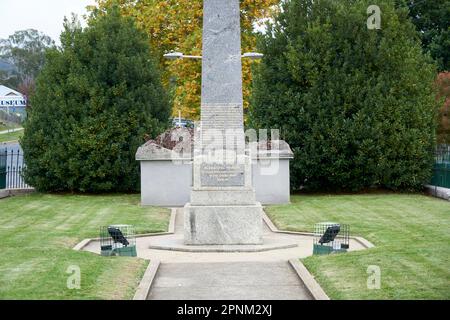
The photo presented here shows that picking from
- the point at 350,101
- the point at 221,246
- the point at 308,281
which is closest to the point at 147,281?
the point at 308,281

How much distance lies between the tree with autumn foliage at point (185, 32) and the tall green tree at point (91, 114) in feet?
24.1

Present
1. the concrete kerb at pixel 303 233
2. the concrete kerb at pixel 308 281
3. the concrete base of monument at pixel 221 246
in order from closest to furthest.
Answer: the concrete kerb at pixel 308 281 < the concrete base of monument at pixel 221 246 < the concrete kerb at pixel 303 233

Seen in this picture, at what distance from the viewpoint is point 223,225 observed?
1705 centimetres

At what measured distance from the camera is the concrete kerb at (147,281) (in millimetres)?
11891

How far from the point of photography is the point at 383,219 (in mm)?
21172

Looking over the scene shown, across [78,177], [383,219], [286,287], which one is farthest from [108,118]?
[286,287]

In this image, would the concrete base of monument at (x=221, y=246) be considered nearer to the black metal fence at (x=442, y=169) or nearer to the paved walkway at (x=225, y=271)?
the paved walkway at (x=225, y=271)

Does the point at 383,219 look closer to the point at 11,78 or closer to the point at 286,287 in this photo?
the point at 286,287

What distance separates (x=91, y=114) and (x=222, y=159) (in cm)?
1277

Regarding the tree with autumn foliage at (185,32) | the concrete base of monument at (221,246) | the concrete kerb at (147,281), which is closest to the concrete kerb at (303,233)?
the concrete base of monument at (221,246)

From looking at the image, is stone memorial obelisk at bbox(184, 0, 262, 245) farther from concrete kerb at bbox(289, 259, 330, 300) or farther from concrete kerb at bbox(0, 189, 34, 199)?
concrete kerb at bbox(0, 189, 34, 199)

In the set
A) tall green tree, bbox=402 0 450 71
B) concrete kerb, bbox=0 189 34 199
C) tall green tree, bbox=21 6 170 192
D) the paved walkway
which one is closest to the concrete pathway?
the paved walkway

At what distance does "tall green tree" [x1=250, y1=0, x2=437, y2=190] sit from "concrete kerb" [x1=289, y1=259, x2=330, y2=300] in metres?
13.8

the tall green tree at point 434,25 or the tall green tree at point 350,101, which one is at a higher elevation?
the tall green tree at point 434,25
